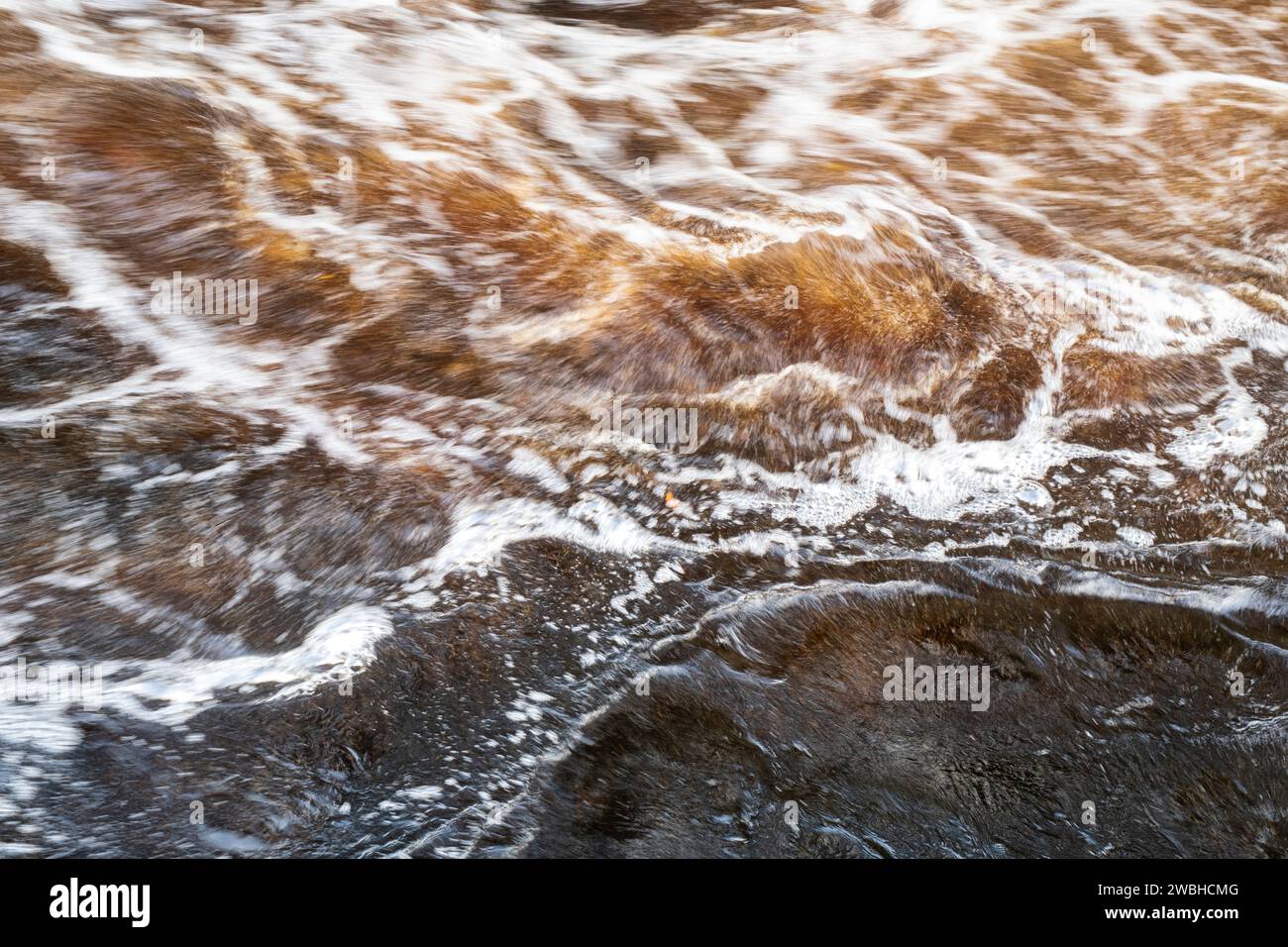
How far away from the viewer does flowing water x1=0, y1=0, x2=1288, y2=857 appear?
3.25 metres

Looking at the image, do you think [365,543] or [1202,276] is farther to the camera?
[1202,276]

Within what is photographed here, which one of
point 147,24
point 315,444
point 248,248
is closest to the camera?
point 315,444

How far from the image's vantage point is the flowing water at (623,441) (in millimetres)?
3246

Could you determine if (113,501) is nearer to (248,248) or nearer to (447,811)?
(248,248)

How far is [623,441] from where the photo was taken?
434 centimetres

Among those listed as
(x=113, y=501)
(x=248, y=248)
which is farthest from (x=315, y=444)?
(x=248, y=248)

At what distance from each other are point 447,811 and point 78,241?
312cm

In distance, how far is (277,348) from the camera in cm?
430

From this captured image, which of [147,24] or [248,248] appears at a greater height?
[147,24]

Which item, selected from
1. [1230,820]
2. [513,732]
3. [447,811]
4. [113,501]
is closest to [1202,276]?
[1230,820]

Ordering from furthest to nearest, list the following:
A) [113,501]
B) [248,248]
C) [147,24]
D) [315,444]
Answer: [147,24] < [248,248] < [315,444] < [113,501]

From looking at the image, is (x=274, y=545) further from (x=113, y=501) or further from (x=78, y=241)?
(x=78, y=241)

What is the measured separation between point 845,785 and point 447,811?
137 cm

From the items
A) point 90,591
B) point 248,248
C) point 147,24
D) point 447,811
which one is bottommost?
point 447,811
